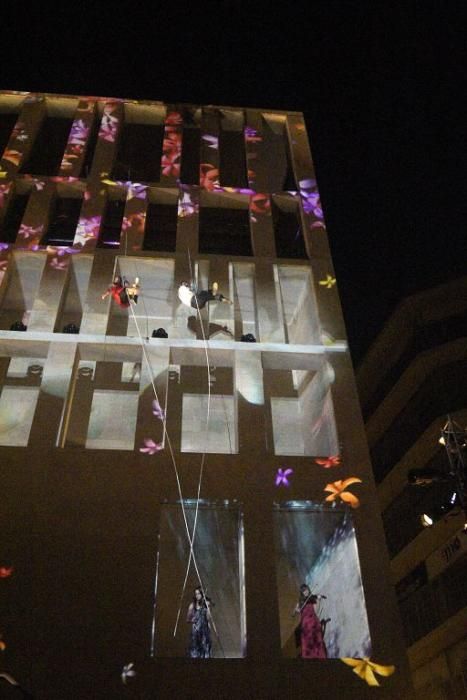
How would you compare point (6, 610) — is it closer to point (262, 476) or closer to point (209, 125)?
point (262, 476)

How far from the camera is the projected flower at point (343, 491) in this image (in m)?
6.61

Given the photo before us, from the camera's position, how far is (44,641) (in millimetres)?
5520

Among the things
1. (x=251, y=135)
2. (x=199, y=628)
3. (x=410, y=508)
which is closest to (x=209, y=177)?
(x=251, y=135)

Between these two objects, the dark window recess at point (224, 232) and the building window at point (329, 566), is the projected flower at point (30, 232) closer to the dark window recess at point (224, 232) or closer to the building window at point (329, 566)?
the dark window recess at point (224, 232)

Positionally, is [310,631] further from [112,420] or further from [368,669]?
[112,420]

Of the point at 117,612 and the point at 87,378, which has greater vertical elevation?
the point at 87,378

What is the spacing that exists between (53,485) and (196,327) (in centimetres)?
297

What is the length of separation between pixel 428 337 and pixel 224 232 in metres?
7.42

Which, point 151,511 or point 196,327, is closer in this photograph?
point 151,511

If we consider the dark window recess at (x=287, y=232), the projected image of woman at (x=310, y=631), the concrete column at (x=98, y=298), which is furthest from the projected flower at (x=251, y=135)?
the projected image of woman at (x=310, y=631)

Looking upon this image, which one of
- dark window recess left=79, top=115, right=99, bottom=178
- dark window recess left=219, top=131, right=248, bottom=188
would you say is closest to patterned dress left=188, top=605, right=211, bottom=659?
dark window recess left=79, top=115, right=99, bottom=178

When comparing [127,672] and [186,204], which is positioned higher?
[186,204]

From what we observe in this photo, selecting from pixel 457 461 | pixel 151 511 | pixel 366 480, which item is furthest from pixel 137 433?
pixel 457 461

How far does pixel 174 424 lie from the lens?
723cm
